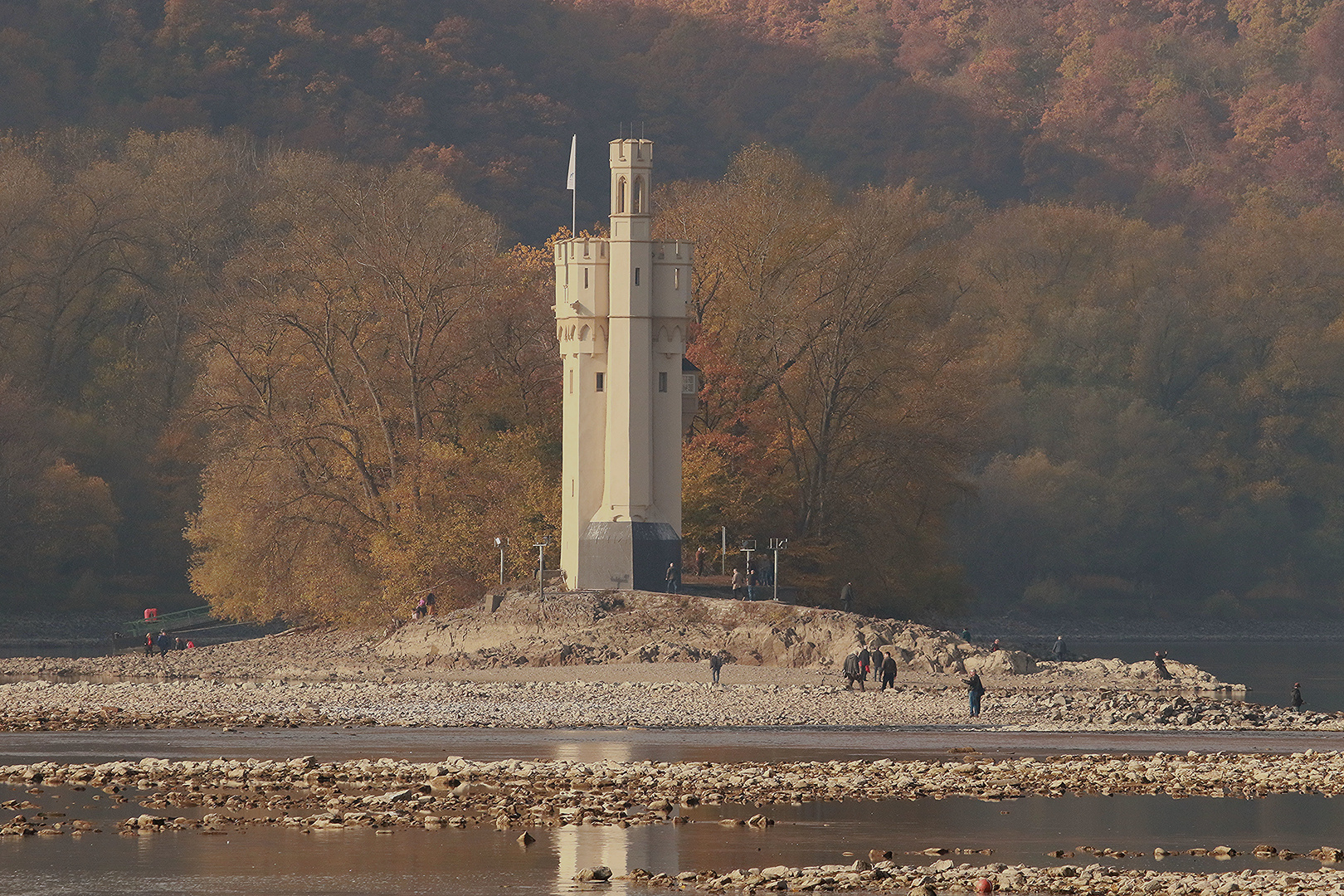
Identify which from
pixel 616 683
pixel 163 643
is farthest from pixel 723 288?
pixel 616 683

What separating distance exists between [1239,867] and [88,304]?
204 feet

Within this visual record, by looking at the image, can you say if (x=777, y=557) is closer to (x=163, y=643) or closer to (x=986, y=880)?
(x=163, y=643)

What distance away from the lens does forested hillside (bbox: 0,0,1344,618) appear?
217ft

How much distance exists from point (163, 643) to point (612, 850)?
40.7 metres

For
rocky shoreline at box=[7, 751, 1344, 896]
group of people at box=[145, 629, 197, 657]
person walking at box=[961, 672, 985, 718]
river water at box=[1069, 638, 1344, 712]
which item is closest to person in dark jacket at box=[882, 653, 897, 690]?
person walking at box=[961, 672, 985, 718]

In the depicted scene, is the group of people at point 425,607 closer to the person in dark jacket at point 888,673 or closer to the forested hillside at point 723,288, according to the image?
A: the forested hillside at point 723,288

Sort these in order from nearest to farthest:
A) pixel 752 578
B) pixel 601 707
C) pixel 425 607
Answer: pixel 601 707 → pixel 752 578 → pixel 425 607

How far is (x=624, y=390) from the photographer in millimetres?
59125

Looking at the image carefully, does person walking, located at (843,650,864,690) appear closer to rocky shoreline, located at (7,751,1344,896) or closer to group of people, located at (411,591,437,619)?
rocky shoreline, located at (7,751,1344,896)

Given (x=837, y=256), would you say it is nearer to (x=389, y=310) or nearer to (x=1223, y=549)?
(x=389, y=310)

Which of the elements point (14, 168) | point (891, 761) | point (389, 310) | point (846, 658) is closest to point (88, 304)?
point (14, 168)

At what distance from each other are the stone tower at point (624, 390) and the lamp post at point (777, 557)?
2763 mm

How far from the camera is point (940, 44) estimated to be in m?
148

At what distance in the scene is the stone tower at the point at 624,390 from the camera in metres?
59.1
